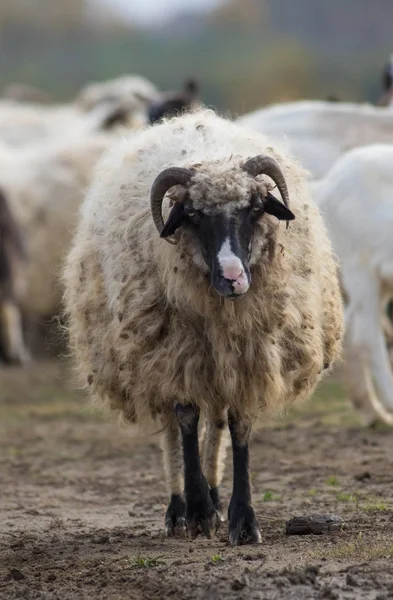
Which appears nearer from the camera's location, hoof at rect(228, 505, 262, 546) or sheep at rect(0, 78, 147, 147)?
hoof at rect(228, 505, 262, 546)

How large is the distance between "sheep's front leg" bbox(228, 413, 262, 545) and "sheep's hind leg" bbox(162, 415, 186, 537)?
0.43 meters

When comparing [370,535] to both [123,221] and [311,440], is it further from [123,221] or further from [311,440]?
[311,440]

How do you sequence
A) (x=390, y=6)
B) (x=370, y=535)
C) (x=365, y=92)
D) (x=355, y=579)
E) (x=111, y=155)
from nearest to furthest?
1. (x=355, y=579)
2. (x=370, y=535)
3. (x=111, y=155)
4. (x=365, y=92)
5. (x=390, y=6)

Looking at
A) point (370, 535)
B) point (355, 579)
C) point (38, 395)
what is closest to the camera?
point (355, 579)

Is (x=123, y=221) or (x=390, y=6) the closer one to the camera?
(x=123, y=221)

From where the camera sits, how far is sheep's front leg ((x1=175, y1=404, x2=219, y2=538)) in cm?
773

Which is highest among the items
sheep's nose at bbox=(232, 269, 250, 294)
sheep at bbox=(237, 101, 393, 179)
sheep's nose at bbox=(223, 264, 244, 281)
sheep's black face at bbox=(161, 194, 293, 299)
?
sheep at bbox=(237, 101, 393, 179)

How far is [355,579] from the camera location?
6.39m

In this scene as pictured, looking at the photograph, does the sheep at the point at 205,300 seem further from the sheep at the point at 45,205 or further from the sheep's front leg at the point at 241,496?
the sheep at the point at 45,205

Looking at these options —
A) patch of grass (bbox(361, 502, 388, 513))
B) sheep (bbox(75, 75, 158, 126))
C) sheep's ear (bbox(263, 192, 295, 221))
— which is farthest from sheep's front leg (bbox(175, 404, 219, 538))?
sheep (bbox(75, 75, 158, 126))

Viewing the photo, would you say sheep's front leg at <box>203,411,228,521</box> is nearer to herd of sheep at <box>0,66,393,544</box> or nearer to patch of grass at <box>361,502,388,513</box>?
herd of sheep at <box>0,66,393,544</box>

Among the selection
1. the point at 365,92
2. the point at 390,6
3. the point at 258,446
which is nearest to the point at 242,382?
the point at 258,446

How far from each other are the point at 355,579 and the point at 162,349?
5.76ft

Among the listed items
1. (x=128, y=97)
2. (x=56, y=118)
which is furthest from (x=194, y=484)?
(x=56, y=118)
